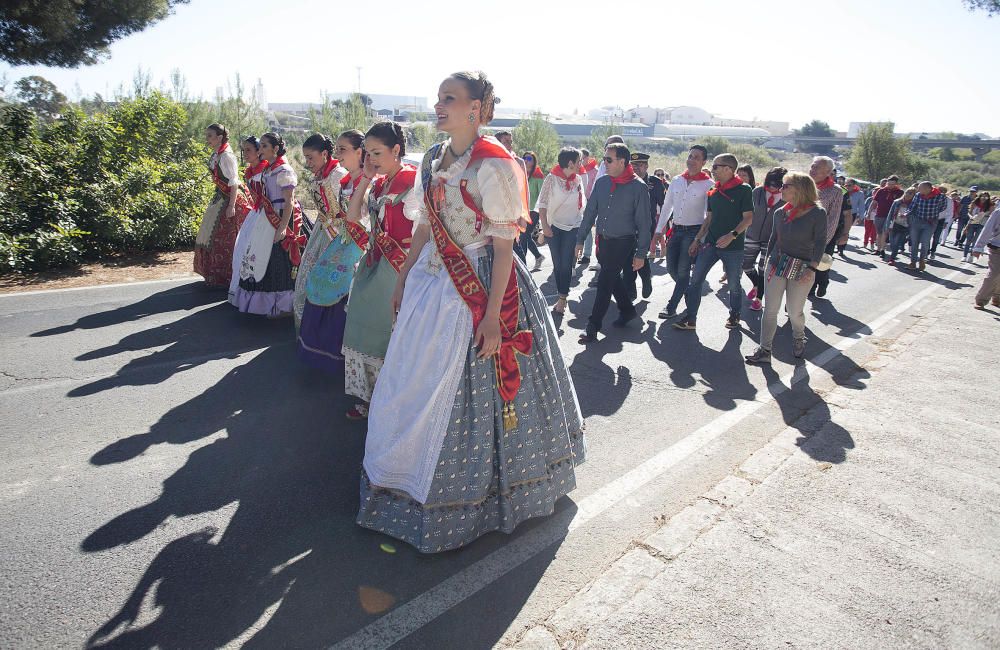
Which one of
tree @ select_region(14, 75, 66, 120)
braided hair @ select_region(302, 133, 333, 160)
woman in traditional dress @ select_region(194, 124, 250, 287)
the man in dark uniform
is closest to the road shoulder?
the man in dark uniform

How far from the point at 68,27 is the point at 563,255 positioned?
1236 centimetres

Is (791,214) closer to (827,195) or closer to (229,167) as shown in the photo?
(827,195)

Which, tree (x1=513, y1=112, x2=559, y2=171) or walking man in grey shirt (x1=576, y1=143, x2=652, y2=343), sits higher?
tree (x1=513, y1=112, x2=559, y2=171)

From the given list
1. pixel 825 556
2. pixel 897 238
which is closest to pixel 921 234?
pixel 897 238

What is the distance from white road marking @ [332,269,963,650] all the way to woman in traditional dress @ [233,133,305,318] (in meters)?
4.59

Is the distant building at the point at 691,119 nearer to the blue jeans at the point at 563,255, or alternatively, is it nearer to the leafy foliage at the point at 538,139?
the leafy foliage at the point at 538,139

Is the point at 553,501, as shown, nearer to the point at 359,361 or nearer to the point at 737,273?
the point at 359,361

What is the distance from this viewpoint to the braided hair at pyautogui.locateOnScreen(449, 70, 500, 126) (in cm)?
298

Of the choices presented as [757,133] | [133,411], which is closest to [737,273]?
[133,411]

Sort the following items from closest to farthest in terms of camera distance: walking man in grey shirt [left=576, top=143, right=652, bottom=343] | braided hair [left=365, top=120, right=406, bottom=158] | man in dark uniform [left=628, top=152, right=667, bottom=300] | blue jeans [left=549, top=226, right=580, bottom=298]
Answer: braided hair [left=365, top=120, right=406, bottom=158], walking man in grey shirt [left=576, top=143, right=652, bottom=343], blue jeans [left=549, top=226, right=580, bottom=298], man in dark uniform [left=628, top=152, right=667, bottom=300]

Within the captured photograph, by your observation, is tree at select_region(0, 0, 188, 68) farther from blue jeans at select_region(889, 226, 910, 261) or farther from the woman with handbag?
blue jeans at select_region(889, 226, 910, 261)

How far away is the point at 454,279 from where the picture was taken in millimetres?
3037

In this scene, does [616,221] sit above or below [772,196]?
below

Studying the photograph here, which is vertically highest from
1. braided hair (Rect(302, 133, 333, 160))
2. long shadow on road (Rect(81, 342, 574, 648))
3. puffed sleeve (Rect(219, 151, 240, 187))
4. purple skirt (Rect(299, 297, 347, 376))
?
braided hair (Rect(302, 133, 333, 160))
